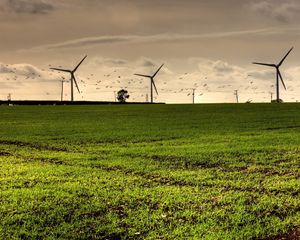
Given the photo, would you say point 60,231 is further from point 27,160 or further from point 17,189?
point 27,160

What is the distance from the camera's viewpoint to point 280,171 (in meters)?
21.7

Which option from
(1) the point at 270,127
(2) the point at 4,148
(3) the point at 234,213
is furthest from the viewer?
(1) the point at 270,127

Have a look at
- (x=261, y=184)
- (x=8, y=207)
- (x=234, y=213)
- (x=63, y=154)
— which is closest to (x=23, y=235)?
(x=8, y=207)

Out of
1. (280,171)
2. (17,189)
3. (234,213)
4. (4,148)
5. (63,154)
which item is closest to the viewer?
(234,213)

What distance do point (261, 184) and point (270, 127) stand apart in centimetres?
3207

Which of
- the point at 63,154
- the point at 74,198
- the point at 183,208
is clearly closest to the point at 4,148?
the point at 63,154

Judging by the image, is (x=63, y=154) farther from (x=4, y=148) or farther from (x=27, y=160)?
(x=4, y=148)

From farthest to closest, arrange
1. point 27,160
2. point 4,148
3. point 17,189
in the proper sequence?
point 4,148 < point 27,160 < point 17,189

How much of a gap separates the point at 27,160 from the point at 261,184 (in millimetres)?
13844

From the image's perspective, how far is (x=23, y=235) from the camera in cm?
1262

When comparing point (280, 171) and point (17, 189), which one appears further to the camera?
point (280, 171)

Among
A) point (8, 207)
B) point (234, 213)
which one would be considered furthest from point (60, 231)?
point (234, 213)

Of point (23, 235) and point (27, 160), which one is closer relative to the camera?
point (23, 235)

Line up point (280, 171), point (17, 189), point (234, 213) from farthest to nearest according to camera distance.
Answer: point (280, 171) → point (17, 189) → point (234, 213)
